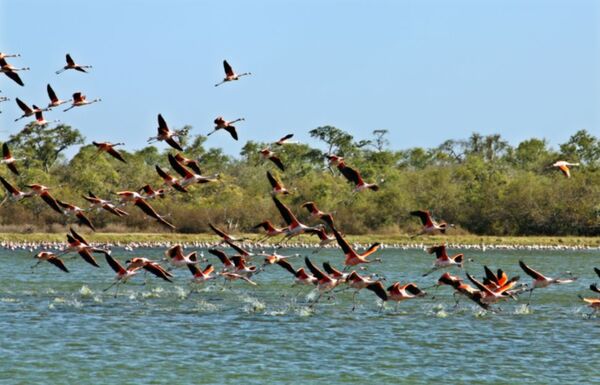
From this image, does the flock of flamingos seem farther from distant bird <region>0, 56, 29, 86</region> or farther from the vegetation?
the vegetation

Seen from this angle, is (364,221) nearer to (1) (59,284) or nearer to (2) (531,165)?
(2) (531,165)

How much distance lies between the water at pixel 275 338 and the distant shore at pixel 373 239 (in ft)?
104

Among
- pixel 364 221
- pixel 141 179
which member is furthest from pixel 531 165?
pixel 141 179

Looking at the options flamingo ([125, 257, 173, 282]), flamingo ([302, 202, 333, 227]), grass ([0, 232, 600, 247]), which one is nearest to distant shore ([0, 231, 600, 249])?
grass ([0, 232, 600, 247])

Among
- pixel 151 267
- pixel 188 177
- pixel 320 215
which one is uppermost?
pixel 188 177

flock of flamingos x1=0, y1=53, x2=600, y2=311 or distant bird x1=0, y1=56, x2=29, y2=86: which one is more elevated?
distant bird x1=0, y1=56, x2=29, y2=86

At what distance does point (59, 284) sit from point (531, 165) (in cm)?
7220

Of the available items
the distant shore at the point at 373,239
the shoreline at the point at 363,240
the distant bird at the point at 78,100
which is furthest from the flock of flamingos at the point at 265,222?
the distant shore at the point at 373,239

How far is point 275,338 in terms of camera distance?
28766 mm

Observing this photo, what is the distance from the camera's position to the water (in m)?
24.0

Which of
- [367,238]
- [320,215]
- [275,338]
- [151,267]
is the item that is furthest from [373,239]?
[320,215]

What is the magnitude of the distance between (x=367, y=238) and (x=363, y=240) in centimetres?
173

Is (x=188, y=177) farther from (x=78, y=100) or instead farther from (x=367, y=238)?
(x=367, y=238)

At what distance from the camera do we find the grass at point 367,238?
7431 cm
